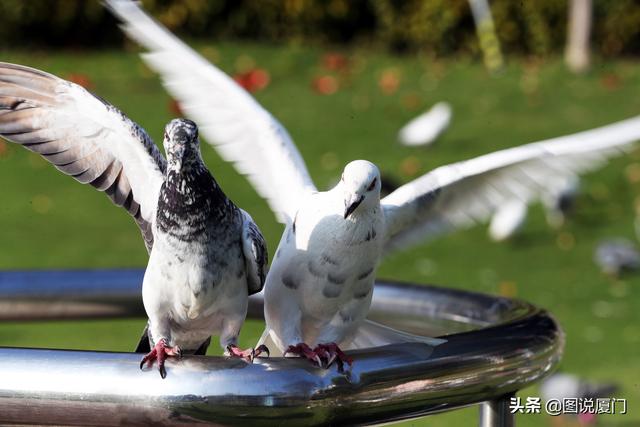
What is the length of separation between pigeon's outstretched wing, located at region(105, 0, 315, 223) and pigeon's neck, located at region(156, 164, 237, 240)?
0.51m

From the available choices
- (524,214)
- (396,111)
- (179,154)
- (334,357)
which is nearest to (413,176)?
(524,214)

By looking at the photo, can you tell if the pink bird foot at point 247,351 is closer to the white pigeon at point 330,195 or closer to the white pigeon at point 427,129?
the white pigeon at point 330,195

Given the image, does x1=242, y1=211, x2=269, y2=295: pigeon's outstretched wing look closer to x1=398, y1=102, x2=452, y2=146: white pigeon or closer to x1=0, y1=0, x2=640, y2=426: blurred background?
x1=0, y1=0, x2=640, y2=426: blurred background

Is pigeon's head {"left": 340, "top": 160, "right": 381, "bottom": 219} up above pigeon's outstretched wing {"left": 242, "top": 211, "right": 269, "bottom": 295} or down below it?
above

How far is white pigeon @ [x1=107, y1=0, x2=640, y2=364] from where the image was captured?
79.3 inches

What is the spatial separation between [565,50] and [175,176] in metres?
11.6

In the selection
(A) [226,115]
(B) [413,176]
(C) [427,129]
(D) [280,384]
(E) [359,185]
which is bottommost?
(D) [280,384]

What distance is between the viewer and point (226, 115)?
2.44 meters

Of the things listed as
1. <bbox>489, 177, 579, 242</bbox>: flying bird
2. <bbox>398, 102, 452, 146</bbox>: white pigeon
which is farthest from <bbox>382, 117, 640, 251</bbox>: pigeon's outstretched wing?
<bbox>398, 102, 452, 146</bbox>: white pigeon

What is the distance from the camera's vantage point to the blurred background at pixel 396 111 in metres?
6.94

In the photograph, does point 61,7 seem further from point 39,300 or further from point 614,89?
point 39,300

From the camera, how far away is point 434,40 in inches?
499

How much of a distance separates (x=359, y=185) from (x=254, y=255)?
25 cm

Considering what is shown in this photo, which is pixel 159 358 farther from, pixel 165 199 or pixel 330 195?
pixel 330 195
